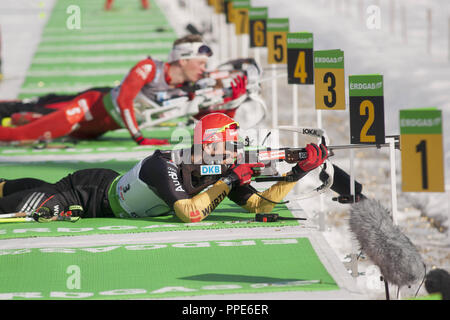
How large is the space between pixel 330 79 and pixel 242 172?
38.6 inches

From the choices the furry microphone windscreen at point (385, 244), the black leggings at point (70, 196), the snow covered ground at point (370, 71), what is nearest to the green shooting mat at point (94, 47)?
the snow covered ground at point (370, 71)

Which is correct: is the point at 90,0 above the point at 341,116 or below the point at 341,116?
above

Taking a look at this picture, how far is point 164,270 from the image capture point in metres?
5.46

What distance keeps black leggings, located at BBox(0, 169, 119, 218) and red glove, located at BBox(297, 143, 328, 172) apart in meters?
1.57

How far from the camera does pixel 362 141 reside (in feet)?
19.2

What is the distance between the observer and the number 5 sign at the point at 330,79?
6.59 metres

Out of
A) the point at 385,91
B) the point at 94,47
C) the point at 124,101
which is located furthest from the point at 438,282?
the point at 94,47

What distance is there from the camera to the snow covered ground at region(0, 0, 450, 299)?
950cm

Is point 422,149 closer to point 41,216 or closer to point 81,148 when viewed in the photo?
point 41,216

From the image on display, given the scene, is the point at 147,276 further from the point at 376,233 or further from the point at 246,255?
the point at 376,233

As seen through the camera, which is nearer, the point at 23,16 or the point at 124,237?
the point at 124,237

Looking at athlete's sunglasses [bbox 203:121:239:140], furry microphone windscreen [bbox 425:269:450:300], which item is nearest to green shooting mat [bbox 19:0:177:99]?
athlete's sunglasses [bbox 203:121:239:140]
